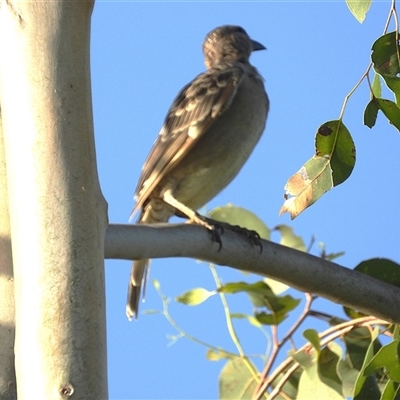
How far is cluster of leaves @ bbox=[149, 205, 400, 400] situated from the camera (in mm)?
2912

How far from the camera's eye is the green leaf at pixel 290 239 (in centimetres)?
370

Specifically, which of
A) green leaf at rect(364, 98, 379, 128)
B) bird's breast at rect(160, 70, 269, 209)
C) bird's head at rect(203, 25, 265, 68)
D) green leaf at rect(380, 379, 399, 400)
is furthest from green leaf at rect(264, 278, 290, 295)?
bird's head at rect(203, 25, 265, 68)

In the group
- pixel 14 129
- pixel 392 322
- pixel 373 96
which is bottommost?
pixel 392 322

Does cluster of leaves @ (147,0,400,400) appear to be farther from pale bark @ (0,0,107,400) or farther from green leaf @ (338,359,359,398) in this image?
pale bark @ (0,0,107,400)

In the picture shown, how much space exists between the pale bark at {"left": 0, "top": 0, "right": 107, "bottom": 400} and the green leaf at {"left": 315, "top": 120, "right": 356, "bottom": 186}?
2.32ft

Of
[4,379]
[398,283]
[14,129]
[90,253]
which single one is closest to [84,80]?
[14,129]

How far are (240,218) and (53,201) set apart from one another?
7.20 ft

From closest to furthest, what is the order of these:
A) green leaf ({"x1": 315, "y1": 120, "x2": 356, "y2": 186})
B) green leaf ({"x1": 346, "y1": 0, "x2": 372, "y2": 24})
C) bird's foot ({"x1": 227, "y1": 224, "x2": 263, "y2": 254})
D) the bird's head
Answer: green leaf ({"x1": 346, "y1": 0, "x2": 372, "y2": 24})
green leaf ({"x1": 315, "y1": 120, "x2": 356, "y2": 186})
bird's foot ({"x1": 227, "y1": 224, "x2": 263, "y2": 254})
the bird's head

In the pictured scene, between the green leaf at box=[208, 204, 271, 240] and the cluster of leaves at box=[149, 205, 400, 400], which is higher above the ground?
the green leaf at box=[208, 204, 271, 240]

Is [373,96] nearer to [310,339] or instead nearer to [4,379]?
[310,339]

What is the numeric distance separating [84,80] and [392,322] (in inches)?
58.3

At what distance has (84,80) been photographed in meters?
1.86

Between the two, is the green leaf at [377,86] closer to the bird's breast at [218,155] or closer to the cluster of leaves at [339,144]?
the cluster of leaves at [339,144]

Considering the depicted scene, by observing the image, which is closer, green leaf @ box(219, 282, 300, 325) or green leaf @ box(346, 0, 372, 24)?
green leaf @ box(346, 0, 372, 24)
